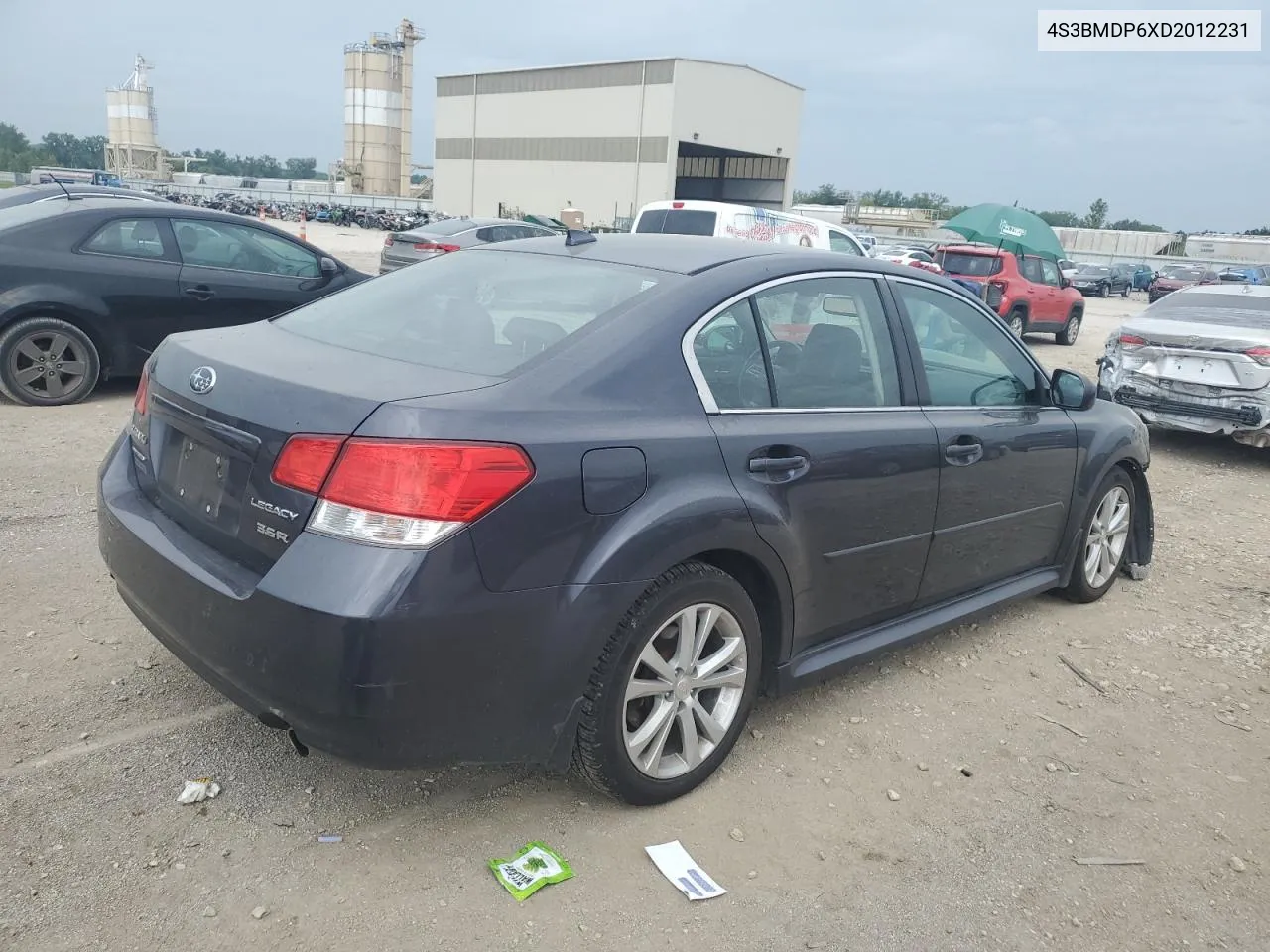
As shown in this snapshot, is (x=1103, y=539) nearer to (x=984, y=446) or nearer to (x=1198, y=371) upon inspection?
(x=984, y=446)

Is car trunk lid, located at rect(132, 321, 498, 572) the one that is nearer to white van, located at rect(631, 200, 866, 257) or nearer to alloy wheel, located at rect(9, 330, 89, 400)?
alloy wheel, located at rect(9, 330, 89, 400)

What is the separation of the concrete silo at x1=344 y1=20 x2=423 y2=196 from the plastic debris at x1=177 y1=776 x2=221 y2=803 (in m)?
86.1

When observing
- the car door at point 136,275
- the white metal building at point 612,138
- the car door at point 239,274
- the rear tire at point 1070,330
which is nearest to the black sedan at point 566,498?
the car door at point 136,275

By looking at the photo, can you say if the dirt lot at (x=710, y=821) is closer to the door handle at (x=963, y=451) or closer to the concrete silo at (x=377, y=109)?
the door handle at (x=963, y=451)

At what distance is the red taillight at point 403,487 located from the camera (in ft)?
7.77

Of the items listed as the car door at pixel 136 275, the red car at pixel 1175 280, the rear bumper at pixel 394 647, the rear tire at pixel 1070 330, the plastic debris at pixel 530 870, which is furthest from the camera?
the red car at pixel 1175 280

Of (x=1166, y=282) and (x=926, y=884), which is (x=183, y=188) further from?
(x=926, y=884)

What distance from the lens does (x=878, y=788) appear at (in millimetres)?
3262

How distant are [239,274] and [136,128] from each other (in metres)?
107

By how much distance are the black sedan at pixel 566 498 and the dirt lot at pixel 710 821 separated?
319 mm

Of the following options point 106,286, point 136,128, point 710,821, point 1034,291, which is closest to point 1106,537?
point 710,821

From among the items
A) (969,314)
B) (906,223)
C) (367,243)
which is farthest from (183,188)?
(969,314)

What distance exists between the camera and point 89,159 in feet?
421

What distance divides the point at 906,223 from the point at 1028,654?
6303 centimetres
